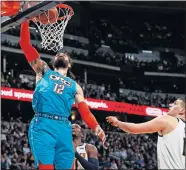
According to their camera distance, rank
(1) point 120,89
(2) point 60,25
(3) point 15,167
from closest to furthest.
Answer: (2) point 60,25 < (3) point 15,167 < (1) point 120,89

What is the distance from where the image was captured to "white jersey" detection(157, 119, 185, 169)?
4.21 meters

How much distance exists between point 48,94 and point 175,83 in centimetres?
2539

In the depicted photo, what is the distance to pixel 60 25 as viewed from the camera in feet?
21.3

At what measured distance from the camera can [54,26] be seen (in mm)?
6336

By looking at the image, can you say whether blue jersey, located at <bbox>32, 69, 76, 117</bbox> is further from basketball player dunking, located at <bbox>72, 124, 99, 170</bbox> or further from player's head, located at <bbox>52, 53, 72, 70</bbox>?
basketball player dunking, located at <bbox>72, 124, 99, 170</bbox>

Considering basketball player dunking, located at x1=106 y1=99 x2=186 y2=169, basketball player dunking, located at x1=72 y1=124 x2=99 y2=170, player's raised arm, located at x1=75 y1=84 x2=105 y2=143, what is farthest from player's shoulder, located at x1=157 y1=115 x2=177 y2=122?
basketball player dunking, located at x1=72 y1=124 x2=99 y2=170

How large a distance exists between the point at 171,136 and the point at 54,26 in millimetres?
2705

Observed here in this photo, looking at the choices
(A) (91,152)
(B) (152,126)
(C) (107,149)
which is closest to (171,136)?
(B) (152,126)

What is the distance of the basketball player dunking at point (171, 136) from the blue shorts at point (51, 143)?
0.58 m

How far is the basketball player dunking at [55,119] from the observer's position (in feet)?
14.4

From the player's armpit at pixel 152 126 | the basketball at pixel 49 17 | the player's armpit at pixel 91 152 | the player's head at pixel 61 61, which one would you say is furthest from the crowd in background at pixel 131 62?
the player's armpit at pixel 152 126

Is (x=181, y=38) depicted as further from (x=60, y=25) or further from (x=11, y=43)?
(x=60, y=25)

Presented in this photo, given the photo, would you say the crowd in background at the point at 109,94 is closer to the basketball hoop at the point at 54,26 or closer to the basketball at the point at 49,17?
the basketball hoop at the point at 54,26

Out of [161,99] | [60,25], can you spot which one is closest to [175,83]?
[161,99]
